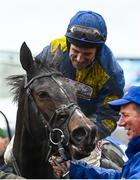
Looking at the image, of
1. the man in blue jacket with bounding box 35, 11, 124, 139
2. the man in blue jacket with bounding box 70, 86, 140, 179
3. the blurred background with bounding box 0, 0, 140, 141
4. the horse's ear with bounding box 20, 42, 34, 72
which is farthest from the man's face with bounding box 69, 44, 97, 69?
the blurred background with bounding box 0, 0, 140, 141

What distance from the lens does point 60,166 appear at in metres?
4.49

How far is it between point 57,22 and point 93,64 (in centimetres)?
863

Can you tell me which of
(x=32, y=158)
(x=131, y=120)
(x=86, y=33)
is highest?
(x=86, y=33)

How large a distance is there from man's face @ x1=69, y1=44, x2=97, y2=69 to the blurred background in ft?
24.8

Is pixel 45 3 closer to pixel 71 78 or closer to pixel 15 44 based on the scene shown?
pixel 15 44

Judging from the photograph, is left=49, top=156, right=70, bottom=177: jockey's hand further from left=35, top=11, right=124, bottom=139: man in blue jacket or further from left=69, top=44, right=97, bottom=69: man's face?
left=69, top=44, right=97, bottom=69: man's face

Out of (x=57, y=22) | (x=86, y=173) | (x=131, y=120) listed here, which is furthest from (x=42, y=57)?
(x=57, y=22)

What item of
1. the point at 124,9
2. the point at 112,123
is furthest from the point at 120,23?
the point at 112,123

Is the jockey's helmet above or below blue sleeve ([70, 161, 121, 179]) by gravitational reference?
above

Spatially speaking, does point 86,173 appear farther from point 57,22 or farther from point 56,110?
point 57,22

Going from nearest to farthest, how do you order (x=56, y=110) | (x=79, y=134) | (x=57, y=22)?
(x=79, y=134), (x=56, y=110), (x=57, y=22)

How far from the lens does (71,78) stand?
5320mm

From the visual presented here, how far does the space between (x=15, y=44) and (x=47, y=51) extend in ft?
27.9

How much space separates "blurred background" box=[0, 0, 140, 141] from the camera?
13531 millimetres
